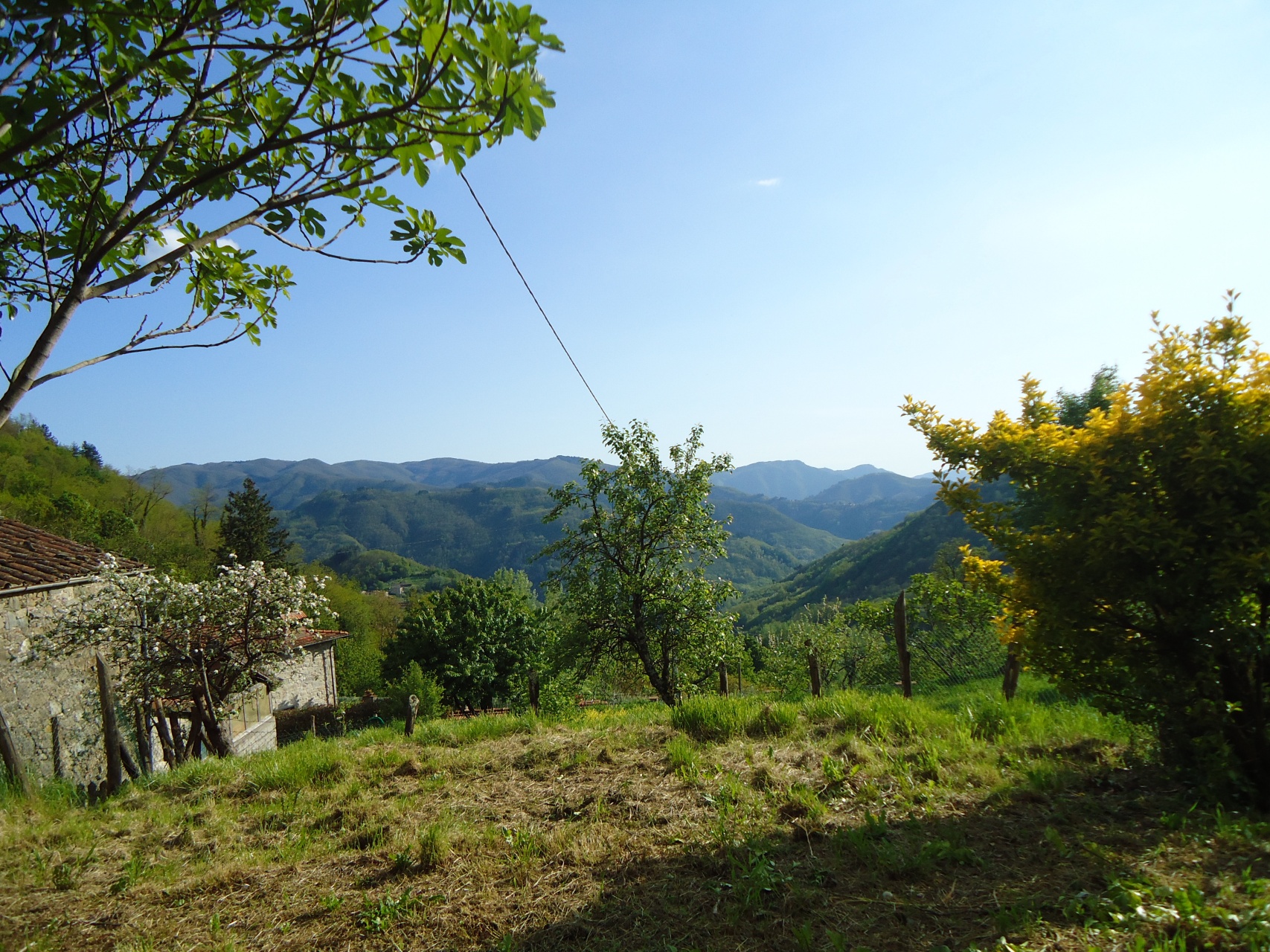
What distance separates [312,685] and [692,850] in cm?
3872

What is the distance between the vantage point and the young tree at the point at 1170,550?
357cm

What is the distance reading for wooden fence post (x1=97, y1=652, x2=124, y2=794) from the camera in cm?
643

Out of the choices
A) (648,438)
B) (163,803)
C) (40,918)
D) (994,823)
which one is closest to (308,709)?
(648,438)

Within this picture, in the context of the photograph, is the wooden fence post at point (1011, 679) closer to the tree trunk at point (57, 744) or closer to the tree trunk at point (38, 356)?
the tree trunk at point (38, 356)

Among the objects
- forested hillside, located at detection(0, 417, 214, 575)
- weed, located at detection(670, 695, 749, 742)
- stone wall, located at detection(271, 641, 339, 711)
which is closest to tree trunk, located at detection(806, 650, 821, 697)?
weed, located at detection(670, 695, 749, 742)

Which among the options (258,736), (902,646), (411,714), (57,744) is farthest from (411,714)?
(258,736)

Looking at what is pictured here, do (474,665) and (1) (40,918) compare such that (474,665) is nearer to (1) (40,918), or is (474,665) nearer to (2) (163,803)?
(2) (163,803)

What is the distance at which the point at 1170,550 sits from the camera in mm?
3574

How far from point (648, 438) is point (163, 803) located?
1131 centimetres

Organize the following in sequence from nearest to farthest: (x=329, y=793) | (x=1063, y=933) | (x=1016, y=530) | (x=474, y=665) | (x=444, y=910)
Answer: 1. (x=1063, y=933)
2. (x=444, y=910)
3. (x=1016, y=530)
4. (x=329, y=793)
5. (x=474, y=665)

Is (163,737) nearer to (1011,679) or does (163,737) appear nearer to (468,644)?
(1011,679)

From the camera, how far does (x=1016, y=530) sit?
4480mm

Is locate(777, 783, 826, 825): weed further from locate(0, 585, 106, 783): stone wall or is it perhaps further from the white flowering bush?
locate(0, 585, 106, 783): stone wall

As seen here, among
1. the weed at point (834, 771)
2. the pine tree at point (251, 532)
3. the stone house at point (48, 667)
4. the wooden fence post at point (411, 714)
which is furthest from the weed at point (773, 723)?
the pine tree at point (251, 532)
